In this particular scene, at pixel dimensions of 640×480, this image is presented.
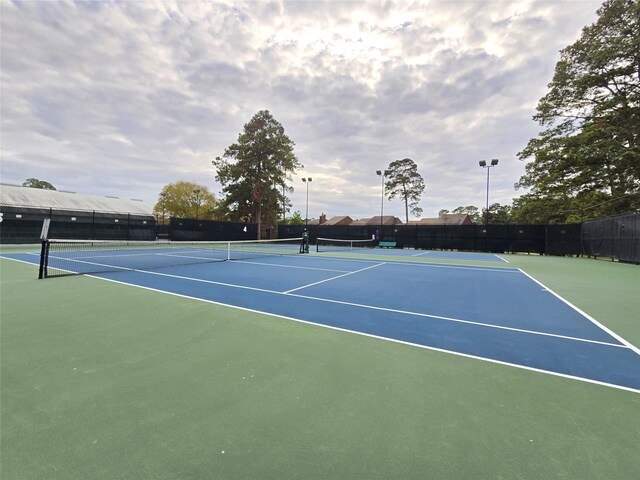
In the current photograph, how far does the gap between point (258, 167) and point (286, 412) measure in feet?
116

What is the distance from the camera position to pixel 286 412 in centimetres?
212

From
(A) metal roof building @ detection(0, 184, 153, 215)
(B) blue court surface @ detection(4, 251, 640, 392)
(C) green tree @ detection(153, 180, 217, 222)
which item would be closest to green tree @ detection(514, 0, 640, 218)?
(B) blue court surface @ detection(4, 251, 640, 392)

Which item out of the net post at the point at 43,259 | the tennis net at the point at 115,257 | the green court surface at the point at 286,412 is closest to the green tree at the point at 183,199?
the tennis net at the point at 115,257

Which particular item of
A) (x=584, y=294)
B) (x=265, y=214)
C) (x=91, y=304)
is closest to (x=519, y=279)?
(x=584, y=294)

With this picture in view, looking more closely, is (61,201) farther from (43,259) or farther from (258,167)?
(43,259)

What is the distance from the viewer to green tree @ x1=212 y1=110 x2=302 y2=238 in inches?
1357

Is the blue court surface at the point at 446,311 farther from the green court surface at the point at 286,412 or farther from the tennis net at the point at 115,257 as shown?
the tennis net at the point at 115,257

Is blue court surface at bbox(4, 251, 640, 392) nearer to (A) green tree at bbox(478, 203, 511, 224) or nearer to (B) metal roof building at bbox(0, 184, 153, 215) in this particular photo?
(B) metal roof building at bbox(0, 184, 153, 215)

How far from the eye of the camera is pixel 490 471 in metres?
1.60

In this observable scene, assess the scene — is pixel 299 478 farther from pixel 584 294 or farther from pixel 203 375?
pixel 584 294

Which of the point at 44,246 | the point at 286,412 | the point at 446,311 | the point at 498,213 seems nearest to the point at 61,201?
the point at 44,246

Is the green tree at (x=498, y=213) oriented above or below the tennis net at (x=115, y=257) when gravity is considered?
above

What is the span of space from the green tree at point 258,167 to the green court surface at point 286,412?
101ft

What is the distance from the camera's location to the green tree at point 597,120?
64.8 ft
